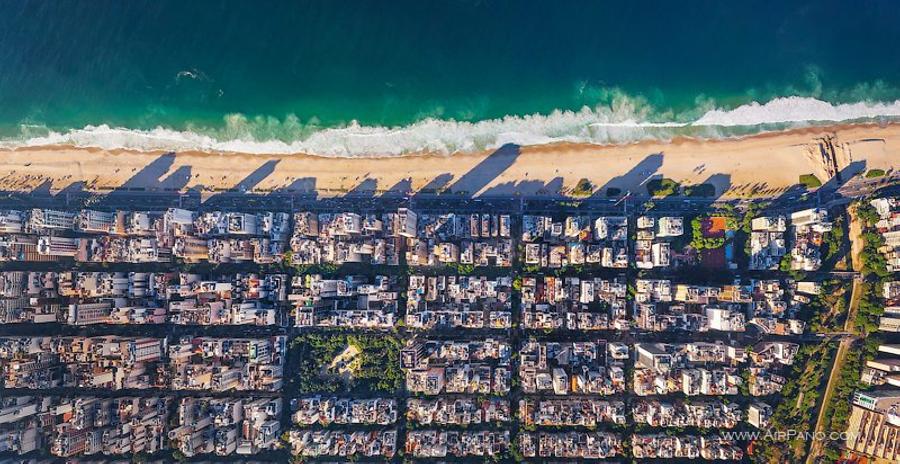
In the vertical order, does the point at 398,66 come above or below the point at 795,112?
above

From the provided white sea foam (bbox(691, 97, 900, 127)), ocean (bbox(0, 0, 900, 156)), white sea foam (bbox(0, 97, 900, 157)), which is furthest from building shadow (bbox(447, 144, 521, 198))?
white sea foam (bbox(691, 97, 900, 127))

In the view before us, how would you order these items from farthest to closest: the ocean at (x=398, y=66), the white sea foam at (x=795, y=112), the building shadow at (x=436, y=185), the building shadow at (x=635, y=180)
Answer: the ocean at (x=398, y=66)
the white sea foam at (x=795, y=112)
the building shadow at (x=436, y=185)
the building shadow at (x=635, y=180)

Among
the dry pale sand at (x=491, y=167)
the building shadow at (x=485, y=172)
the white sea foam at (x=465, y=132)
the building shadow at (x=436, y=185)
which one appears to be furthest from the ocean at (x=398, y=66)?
the building shadow at (x=436, y=185)

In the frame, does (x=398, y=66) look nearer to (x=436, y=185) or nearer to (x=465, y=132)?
(x=465, y=132)

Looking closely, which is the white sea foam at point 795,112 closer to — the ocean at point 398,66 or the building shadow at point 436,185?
the ocean at point 398,66

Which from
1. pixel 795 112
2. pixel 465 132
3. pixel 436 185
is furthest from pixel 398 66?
pixel 795 112

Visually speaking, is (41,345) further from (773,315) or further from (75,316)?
(773,315)
